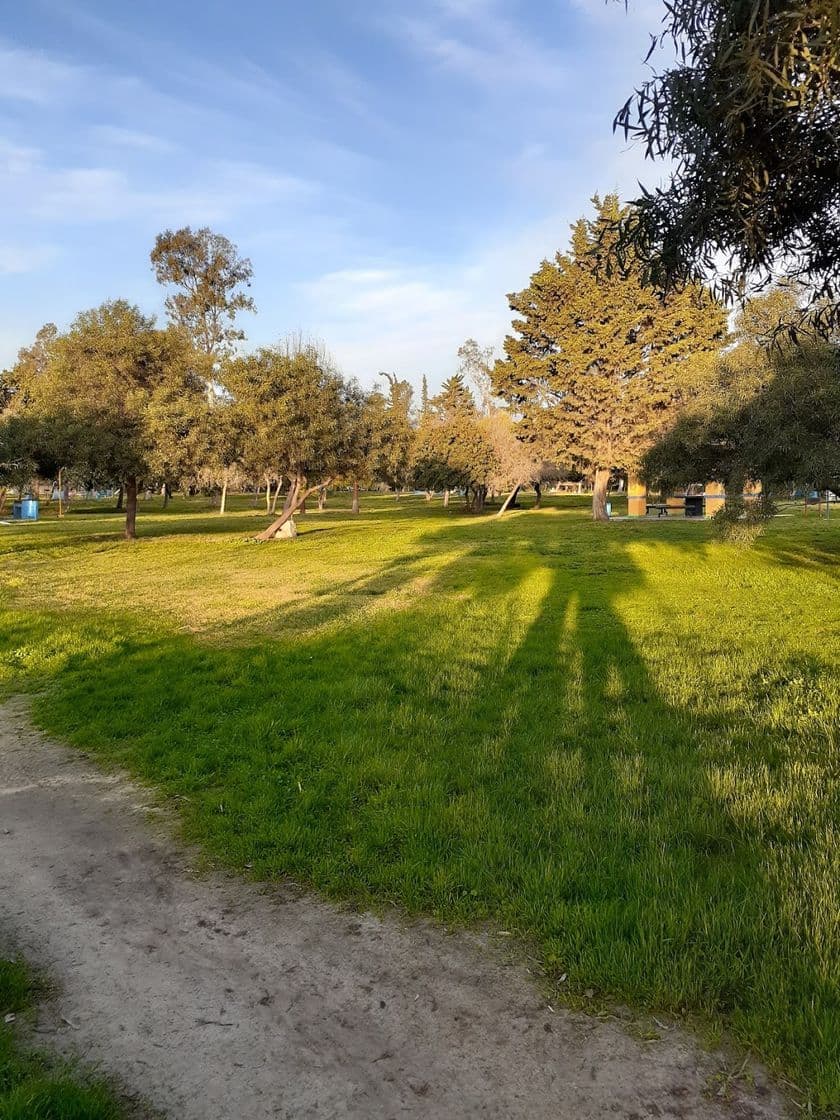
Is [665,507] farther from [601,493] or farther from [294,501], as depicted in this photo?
[294,501]

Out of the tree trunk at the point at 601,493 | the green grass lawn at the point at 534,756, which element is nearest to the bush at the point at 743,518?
the green grass lawn at the point at 534,756

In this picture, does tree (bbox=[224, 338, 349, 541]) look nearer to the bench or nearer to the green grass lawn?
the green grass lawn

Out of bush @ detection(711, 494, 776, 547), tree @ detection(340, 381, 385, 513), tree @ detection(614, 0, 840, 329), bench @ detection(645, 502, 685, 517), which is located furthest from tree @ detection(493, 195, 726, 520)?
tree @ detection(614, 0, 840, 329)

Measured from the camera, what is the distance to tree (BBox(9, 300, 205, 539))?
26.3 meters

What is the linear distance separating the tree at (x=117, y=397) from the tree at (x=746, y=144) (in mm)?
23626

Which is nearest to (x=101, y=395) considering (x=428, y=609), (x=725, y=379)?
(x=428, y=609)

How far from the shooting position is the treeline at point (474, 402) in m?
17.1

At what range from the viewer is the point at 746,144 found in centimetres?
565

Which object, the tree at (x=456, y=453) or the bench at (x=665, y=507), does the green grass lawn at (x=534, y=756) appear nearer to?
the bench at (x=665, y=507)

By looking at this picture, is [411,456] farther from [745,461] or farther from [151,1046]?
[151,1046]

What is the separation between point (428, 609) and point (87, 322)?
76.8 feet

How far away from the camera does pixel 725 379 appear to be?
2036 cm

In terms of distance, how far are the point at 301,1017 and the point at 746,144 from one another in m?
7.08

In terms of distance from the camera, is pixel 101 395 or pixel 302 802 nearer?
pixel 302 802
